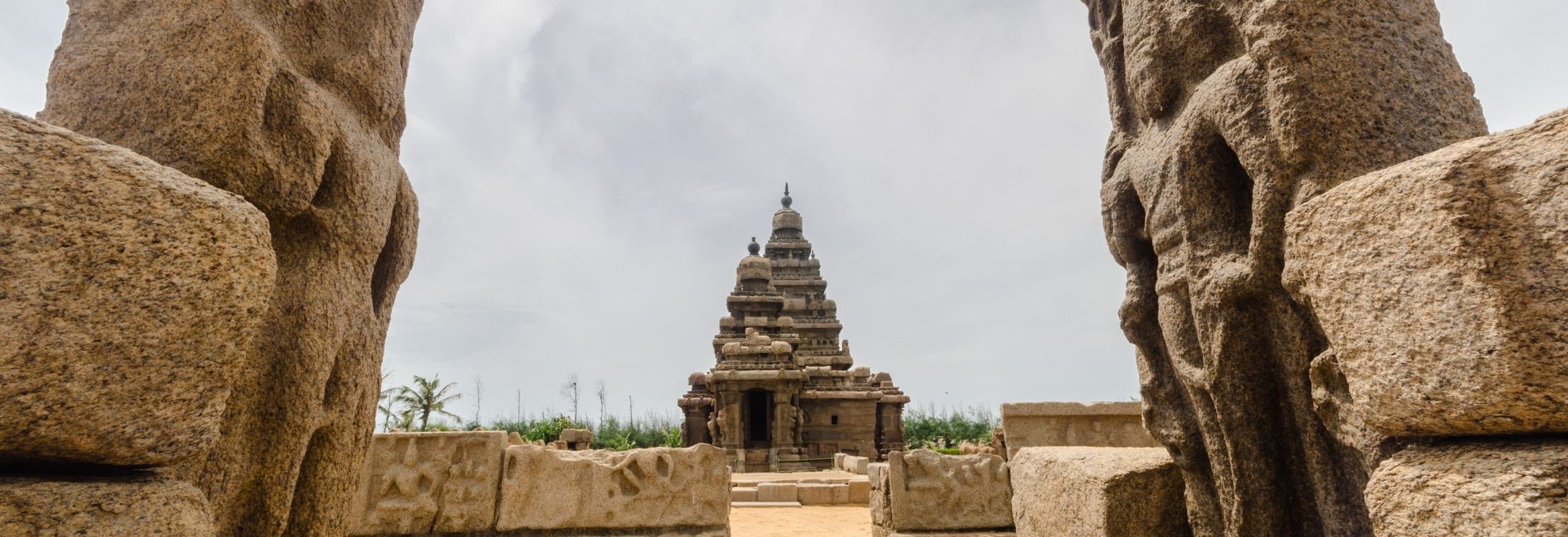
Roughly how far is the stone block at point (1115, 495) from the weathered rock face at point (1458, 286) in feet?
4.34

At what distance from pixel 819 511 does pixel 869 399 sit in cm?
883

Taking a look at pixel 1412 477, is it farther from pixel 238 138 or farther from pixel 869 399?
pixel 869 399

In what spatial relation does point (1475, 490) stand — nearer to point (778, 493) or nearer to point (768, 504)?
point (768, 504)

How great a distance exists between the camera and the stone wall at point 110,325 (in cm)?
100

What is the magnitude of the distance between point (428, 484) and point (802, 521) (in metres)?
5.53

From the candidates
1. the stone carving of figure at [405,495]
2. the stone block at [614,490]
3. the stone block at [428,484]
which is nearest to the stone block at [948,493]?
the stone block at [614,490]

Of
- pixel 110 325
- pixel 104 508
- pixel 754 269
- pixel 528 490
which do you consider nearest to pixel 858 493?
pixel 528 490

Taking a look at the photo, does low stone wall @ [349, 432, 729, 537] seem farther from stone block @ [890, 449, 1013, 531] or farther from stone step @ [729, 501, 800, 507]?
stone step @ [729, 501, 800, 507]

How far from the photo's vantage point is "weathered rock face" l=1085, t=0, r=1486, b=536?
5.70 ft

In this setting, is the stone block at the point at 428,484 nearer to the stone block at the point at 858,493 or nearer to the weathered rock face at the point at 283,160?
the weathered rock face at the point at 283,160

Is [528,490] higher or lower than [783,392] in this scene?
lower

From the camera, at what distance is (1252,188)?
6.80ft

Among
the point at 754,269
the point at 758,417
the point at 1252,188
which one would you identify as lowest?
the point at 758,417

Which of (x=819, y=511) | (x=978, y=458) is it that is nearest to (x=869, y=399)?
(x=819, y=511)
